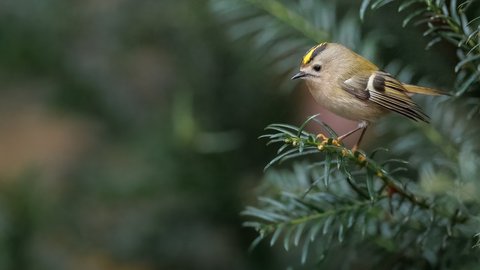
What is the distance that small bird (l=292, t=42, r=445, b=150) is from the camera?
99 cm

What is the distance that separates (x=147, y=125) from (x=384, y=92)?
832 millimetres

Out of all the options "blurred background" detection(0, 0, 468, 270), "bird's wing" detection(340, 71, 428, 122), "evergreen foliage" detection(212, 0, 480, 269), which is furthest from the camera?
"blurred background" detection(0, 0, 468, 270)

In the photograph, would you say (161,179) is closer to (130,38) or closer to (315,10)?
(130,38)

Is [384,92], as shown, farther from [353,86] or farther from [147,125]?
[147,125]

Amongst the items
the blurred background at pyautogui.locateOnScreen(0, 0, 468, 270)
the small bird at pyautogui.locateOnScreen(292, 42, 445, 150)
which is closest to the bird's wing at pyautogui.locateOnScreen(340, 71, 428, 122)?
the small bird at pyautogui.locateOnScreen(292, 42, 445, 150)

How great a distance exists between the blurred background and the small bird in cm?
23

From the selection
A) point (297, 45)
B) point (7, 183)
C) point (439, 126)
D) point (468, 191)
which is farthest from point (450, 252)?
point (7, 183)

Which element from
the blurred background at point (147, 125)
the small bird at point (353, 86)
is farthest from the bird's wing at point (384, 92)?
the blurred background at point (147, 125)

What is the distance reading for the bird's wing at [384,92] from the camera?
0.96m

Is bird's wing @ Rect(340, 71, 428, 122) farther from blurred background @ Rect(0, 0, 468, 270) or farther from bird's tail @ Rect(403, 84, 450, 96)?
blurred background @ Rect(0, 0, 468, 270)

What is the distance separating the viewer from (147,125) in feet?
5.63

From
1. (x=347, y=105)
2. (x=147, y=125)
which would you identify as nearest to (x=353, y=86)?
(x=347, y=105)

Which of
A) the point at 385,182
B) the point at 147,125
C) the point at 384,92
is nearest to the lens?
the point at 385,182

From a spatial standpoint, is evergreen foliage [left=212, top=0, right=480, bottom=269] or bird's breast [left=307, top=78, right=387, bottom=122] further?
bird's breast [left=307, top=78, right=387, bottom=122]
